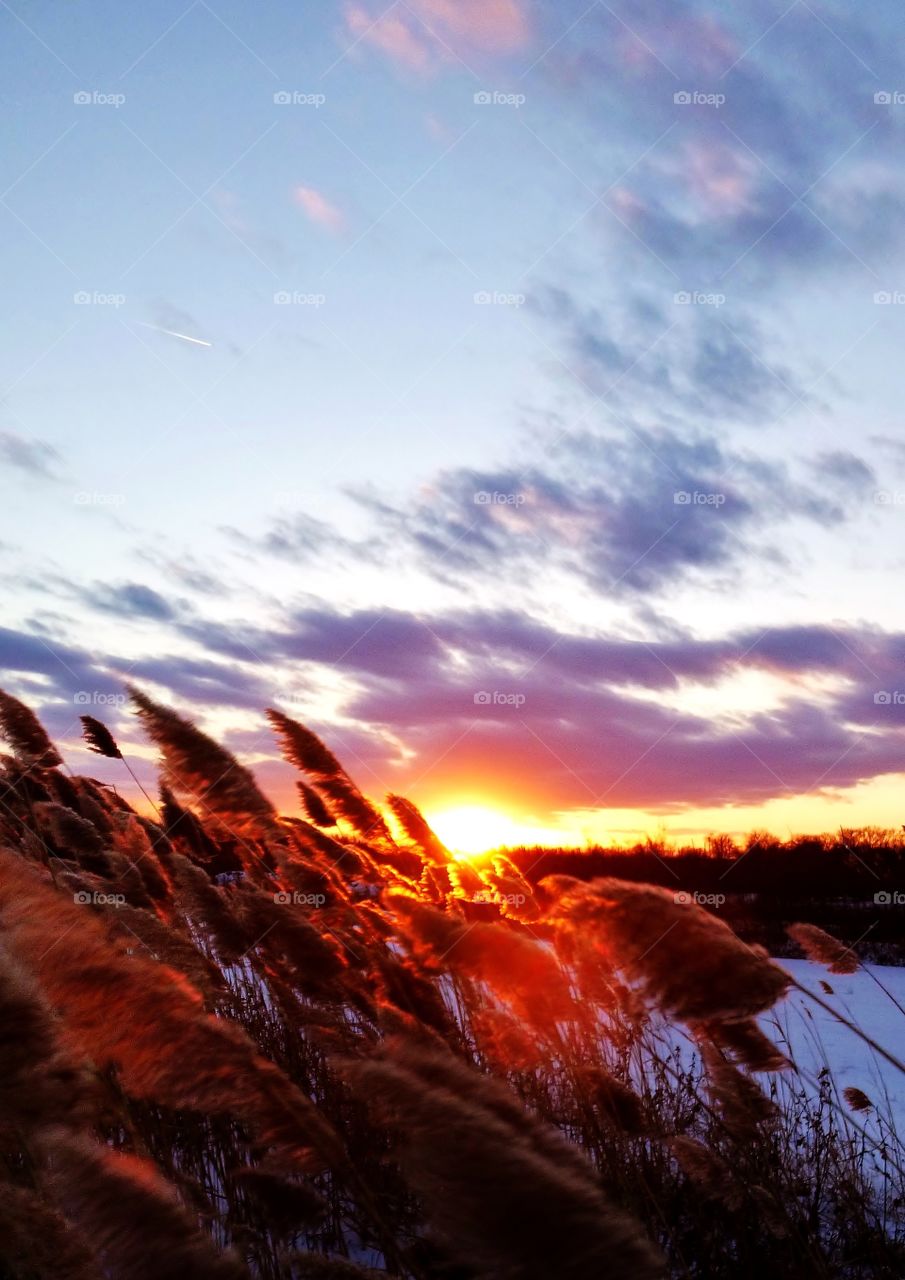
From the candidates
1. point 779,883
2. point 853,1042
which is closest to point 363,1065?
point 853,1042

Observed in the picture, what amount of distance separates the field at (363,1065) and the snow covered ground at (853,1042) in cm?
15

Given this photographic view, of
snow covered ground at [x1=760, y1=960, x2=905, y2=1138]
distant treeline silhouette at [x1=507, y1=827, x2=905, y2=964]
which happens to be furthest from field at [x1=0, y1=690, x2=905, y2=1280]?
distant treeline silhouette at [x1=507, y1=827, x2=905, y2=964]

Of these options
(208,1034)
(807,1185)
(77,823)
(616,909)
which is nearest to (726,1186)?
(807,1185)

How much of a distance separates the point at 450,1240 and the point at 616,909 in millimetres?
1011

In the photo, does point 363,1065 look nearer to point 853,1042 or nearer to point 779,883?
point 853,1042

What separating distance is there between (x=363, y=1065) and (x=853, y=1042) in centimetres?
861

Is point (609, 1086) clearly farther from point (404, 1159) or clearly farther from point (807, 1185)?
point (404, 1159)

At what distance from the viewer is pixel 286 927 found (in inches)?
120

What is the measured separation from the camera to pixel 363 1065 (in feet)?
3.93

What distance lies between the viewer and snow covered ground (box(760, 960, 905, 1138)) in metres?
5.89

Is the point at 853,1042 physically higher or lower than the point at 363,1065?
lower

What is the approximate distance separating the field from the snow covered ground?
148 millimetres

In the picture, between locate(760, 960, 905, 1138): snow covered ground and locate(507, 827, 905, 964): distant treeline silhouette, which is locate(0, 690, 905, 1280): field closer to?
locate(760, 960, 905, 1138): snow covered ground

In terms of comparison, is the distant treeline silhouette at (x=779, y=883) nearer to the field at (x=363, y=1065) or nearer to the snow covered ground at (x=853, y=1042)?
the snow covered ground at (x=853, y=1042)
